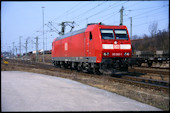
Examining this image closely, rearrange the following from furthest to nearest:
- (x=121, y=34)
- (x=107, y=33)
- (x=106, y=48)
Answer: (x=121, y=34) → (x=107, y=33) → (x=106, y=48)

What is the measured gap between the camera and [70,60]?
2022cm

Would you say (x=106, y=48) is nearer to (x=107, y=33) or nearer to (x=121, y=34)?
(x=107, y=33)

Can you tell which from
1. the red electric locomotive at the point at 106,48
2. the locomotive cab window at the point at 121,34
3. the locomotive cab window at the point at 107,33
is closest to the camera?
the red electric locomotive at the point at 106,48

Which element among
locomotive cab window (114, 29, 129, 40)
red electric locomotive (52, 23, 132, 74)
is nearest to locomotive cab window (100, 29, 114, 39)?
red electric locomotive (52, 23, 132, 74)

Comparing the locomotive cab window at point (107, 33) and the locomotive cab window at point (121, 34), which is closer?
the locomotive cab window at point (107, 33)

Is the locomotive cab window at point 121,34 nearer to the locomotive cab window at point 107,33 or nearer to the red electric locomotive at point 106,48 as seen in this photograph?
the red electric locomotive at point 106,48

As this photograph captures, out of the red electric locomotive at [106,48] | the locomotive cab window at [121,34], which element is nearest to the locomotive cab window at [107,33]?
the red electric locomotive at [106,48]

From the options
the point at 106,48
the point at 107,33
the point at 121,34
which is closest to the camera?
the point at 106,48

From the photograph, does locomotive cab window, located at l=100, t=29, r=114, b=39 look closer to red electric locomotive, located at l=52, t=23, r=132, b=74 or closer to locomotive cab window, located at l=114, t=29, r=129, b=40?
red electric locomotive, located at l=52, t=23, r=132, b=74

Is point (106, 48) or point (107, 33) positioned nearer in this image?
point (106, 48)

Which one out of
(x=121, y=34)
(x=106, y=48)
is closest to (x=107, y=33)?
(x=121, y=34)

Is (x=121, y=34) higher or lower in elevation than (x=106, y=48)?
higher

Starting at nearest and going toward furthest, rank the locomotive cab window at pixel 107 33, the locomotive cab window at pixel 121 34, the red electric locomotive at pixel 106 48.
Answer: the red electric locomotive at pixel 106 48 < the locomotive cab window at pixel 107 33 < the locomotive cab window at pixel 121 34

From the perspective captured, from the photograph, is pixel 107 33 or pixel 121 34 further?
pixel 121 34
